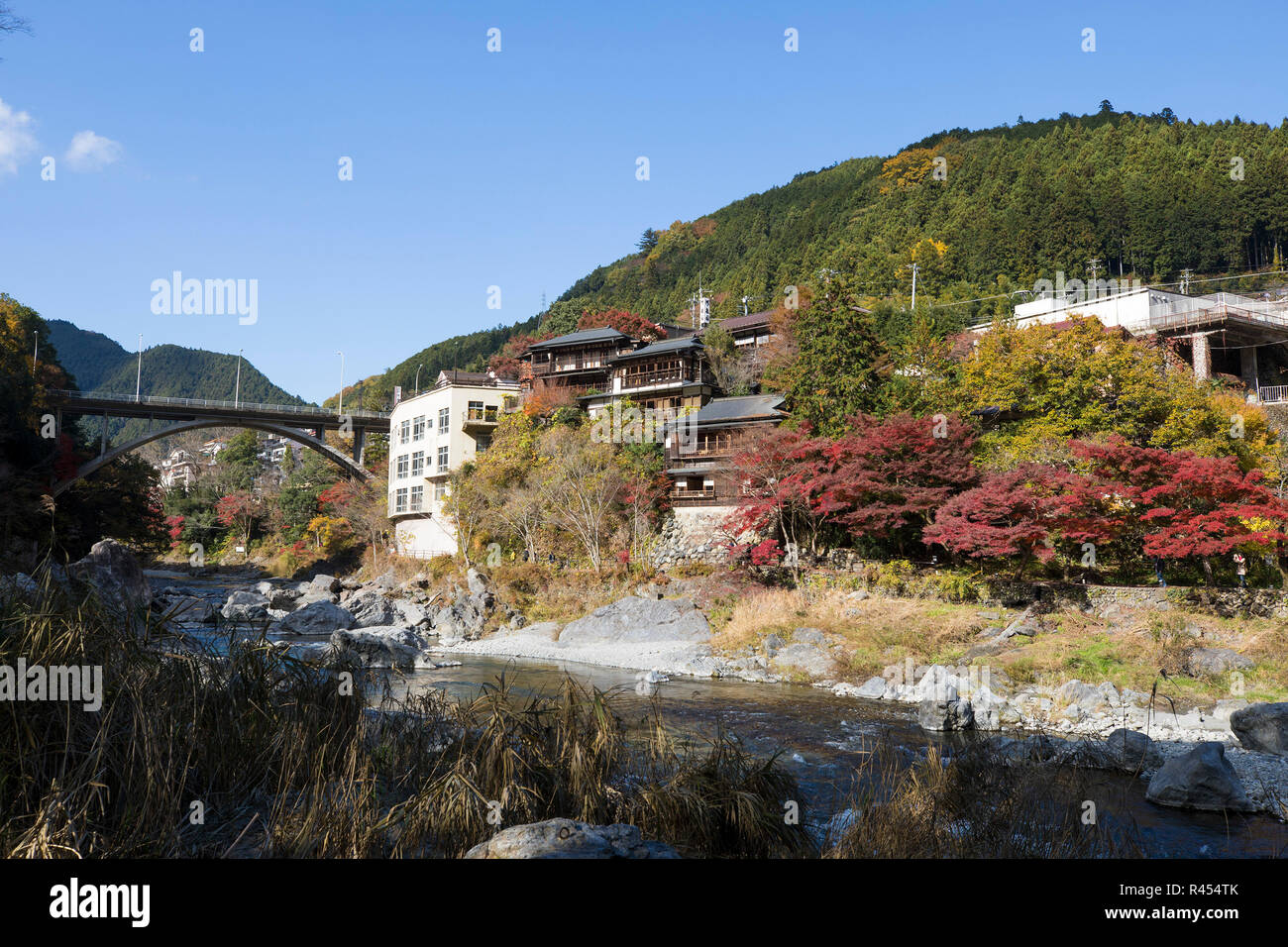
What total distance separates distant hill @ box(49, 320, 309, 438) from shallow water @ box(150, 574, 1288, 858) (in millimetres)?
88684

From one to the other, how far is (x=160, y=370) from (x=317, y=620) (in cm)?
10074

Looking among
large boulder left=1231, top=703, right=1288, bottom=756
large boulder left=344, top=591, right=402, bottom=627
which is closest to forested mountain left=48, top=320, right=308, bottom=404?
large boulder left=344, top=591, right=402, bottom=627

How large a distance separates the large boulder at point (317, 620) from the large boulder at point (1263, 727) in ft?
77.1

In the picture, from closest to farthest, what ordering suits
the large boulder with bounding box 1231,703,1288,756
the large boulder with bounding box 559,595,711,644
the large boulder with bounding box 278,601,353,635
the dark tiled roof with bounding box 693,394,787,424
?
the large boulder with bounding box 1231,703,1288,756
the large boulder with bounding box 559,595,711,644
the large boulder with bounding box 278,601,353,635
the dark tiled roof with bounding box 693,394,787,424

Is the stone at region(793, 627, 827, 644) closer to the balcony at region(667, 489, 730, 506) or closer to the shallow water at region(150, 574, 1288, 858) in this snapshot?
the shallow water at region(150, 574, 1288, 858)

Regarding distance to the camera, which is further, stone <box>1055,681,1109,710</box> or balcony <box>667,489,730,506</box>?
balcony <box>667,489,730,506</box>

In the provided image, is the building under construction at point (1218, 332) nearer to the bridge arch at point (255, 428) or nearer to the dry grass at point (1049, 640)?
the dry grass at point (1049, 640)

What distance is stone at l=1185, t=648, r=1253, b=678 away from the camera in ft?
45.8

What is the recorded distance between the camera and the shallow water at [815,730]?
7.77 metres

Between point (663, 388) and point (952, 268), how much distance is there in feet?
76.1

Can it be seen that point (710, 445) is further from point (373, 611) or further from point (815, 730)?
point (815, 730)

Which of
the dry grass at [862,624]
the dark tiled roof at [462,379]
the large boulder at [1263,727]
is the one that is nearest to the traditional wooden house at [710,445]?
the dry grass at [862,624]
